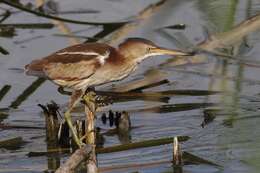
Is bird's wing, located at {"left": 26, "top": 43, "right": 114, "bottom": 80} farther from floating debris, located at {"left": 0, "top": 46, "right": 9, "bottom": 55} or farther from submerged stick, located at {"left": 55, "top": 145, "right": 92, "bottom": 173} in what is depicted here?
floating debris, located at {"left": 0, "top": 46, "right": 9, "bottom": 55}

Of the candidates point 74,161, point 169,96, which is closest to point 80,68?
point 74,161

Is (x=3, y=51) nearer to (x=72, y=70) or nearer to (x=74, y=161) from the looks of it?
(x=72, y=70)

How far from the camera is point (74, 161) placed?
344 cm

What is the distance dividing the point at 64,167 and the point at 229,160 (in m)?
1.30

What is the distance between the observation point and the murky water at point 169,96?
4.36 m

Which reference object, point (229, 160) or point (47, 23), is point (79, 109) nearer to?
point (229, 160)

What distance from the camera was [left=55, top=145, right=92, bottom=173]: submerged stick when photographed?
3.37 meters

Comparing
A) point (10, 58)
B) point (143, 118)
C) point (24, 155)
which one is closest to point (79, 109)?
point (143, 118)

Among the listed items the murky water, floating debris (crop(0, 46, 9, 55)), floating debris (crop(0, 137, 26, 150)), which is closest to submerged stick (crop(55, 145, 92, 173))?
the murky water

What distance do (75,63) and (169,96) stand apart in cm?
131

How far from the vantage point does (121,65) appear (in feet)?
15.1

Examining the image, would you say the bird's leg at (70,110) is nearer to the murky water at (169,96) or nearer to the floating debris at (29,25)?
the murky water at (169,96)

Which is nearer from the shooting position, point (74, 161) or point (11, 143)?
point (74, 161)

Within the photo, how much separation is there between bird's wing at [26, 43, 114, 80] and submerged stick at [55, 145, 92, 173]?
96 centimetres
